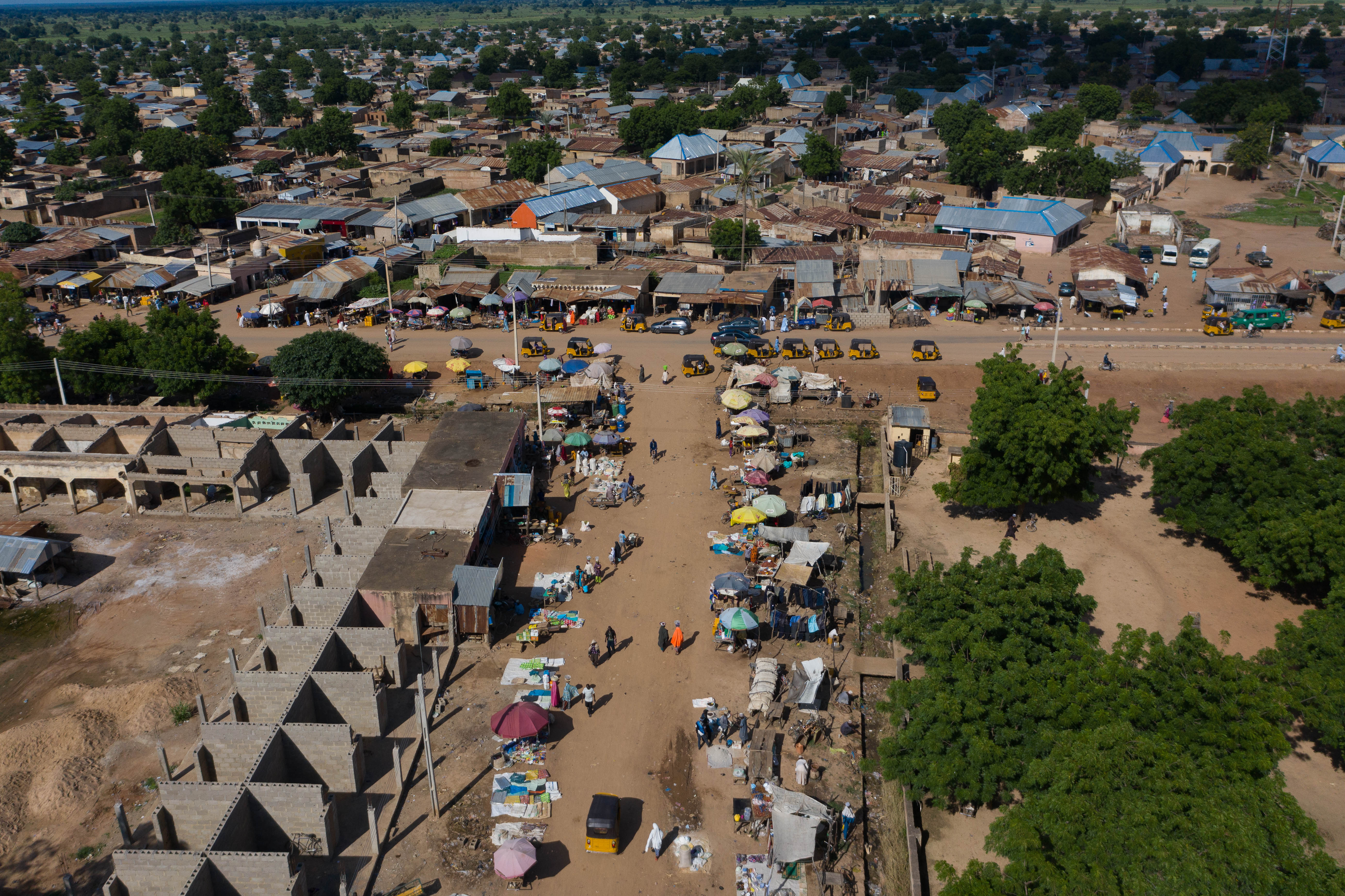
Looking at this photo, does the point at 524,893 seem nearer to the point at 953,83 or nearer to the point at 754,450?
the point at 754,450

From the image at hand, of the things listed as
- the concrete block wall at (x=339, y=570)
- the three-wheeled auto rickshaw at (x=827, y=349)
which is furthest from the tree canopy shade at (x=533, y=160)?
the concrete block wall at (x=339, y=570)

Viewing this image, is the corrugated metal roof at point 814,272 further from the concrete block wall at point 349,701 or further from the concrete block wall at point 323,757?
the concrete block wall at point 323,757

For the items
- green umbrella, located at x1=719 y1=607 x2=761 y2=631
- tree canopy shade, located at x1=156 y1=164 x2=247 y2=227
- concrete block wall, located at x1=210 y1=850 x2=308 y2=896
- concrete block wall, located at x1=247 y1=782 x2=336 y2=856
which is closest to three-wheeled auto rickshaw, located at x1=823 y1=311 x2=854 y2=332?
green umbrella, located at x1=719 y1=607 x2=761 y2=631

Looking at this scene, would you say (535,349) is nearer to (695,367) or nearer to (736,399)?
(695,367)

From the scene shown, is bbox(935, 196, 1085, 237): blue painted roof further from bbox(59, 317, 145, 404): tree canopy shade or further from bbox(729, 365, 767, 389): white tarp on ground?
bbox(59, 317, 145, 404): tree canopy shade

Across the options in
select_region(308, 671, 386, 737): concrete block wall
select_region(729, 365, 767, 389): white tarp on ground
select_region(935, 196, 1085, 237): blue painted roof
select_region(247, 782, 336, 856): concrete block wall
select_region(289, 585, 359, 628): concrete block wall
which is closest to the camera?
select_region(247, 782, 336, 856): concrete block wall

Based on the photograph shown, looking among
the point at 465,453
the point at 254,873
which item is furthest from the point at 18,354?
the point at 254,873
